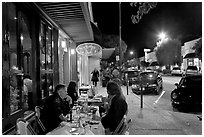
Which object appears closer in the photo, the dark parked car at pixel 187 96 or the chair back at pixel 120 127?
the chair back at pixel 120 127

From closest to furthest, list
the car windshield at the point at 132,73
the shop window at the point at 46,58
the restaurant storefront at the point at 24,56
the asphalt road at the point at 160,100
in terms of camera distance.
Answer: the restaurant storefront at the point at 24,56, the shop window at the point at 46,58, the asphalt road at the point at 160,100, the car windshield at the point at 132,73

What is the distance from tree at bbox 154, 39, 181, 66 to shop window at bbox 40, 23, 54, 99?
5566 centimetres

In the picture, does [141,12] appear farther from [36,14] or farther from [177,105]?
[177,105]

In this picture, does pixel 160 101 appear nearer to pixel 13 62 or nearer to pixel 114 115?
pixel 114 115

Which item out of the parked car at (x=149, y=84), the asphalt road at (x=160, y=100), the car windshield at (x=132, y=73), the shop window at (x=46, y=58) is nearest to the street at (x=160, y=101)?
the asphalt road at (x=160, y=100)

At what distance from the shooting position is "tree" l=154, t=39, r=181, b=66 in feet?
195

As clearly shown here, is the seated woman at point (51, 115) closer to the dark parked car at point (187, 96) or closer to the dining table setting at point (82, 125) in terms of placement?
the dining table setting at point (82, 125)

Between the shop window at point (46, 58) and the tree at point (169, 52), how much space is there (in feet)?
183

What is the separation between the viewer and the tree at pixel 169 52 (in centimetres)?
5935

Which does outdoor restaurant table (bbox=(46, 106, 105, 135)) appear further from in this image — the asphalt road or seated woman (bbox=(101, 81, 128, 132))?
the asphalt road

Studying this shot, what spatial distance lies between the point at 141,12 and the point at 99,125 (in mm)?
2233

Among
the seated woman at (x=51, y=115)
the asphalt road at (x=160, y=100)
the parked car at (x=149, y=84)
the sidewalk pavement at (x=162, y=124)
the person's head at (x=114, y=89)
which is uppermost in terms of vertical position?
the person's head at (x=114, y=89)

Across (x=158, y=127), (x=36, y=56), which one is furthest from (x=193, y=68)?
(x=36, y=56)

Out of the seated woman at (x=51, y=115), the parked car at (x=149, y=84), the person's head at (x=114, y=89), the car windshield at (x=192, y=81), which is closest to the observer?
the seated woman at (x=51, y=115)
